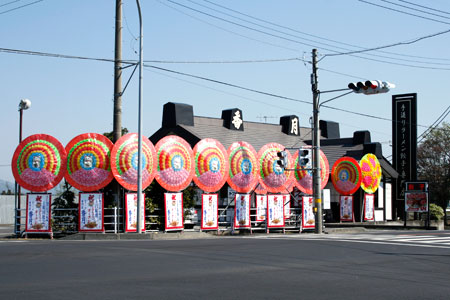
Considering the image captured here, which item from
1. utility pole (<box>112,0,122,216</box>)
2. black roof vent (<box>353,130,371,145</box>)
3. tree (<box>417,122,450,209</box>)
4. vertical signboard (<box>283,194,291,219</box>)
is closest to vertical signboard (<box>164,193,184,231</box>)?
utility pole (<box>112,0,122,216</box>)

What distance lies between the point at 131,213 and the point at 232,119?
2339cm

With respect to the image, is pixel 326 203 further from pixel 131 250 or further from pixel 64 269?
pixel 64 269

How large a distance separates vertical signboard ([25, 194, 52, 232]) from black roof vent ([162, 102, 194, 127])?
1942 centimetres

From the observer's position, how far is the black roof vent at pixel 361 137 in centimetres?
5022

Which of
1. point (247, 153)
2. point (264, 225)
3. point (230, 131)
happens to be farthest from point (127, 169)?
point (230, 131)

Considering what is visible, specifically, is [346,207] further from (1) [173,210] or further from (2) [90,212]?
(2) [90,212]

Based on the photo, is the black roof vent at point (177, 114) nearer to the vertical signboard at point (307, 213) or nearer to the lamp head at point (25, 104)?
the lamp head at point (25, 104)

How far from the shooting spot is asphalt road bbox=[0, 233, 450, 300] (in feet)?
31.0

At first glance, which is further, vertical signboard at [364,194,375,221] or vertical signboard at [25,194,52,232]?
vertical signboard at [364,194,375,221]

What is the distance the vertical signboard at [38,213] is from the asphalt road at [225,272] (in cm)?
688

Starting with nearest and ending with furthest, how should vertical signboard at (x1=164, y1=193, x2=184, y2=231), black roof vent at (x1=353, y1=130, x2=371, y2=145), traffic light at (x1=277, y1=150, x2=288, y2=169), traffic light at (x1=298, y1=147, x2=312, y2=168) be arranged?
vertical signboard at (x1=164, y1=193, x2=184, y2=231) → traffic light at (x1=298, y1=147, x2=312, y2=168) → traffic light at (x1=277, y1=150, x2=288, y2=169) → black roof vent at (x1=353, y1=130, x2=371, y2=145)

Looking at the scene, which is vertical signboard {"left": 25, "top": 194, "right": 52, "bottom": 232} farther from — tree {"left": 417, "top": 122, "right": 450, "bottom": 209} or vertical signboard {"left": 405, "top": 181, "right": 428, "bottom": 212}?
tree {"left": 417, "top": 122, "right": 450, "bottom": 209}

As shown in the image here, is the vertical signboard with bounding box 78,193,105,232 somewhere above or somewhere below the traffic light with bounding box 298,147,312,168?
below

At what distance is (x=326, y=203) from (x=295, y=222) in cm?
248
